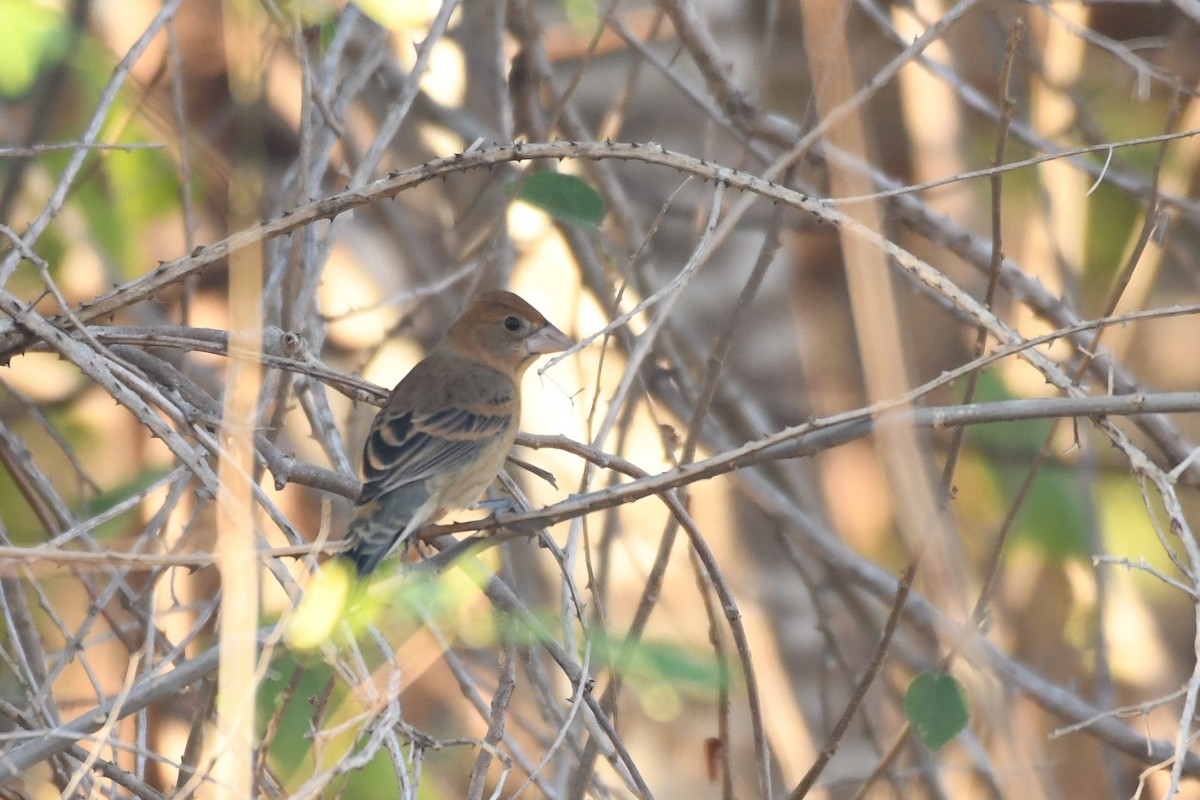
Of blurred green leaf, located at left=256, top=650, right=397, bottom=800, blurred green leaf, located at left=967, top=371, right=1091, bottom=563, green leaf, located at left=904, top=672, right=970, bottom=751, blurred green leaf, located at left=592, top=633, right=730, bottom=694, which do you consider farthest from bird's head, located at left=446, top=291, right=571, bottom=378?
blurred green leaf, located at left=592, top=633, right=730, bottom=694

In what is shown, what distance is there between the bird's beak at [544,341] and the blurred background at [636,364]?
0.11 meters

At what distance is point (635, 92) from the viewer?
610cm

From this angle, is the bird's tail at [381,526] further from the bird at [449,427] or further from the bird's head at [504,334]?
the bird's head at [504,334]

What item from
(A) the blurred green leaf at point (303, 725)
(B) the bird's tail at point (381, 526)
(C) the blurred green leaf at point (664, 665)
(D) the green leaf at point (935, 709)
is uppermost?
(B) the bird's tail at point (381, 526)

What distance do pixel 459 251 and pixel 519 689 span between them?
2295 mm

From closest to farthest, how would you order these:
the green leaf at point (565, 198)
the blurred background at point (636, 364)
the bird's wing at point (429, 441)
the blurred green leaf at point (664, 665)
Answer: the blurred green leaf at point (664, 665) → the blurred background at point (636, 364) → the green leaf at point (565, 198) → the bird's wing at point (429, 441)

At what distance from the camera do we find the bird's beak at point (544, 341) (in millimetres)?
4746

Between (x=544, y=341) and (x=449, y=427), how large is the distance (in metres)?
0.61

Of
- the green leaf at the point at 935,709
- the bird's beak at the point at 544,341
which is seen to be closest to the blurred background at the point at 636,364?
the green leaf at the point at 935,709

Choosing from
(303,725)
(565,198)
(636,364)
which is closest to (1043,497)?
(565,198)

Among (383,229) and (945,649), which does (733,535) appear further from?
(383,229)

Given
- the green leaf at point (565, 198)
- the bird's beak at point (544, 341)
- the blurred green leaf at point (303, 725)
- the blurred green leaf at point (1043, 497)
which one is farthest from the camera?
the blurred green leaf at point (1043, 497)

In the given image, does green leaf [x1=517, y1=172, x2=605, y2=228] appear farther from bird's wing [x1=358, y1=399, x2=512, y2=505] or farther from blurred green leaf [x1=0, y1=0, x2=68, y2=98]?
blurred green leaf [x1=0, y1=0, x2=68, y2=98]

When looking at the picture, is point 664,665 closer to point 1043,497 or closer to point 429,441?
point 429,441
